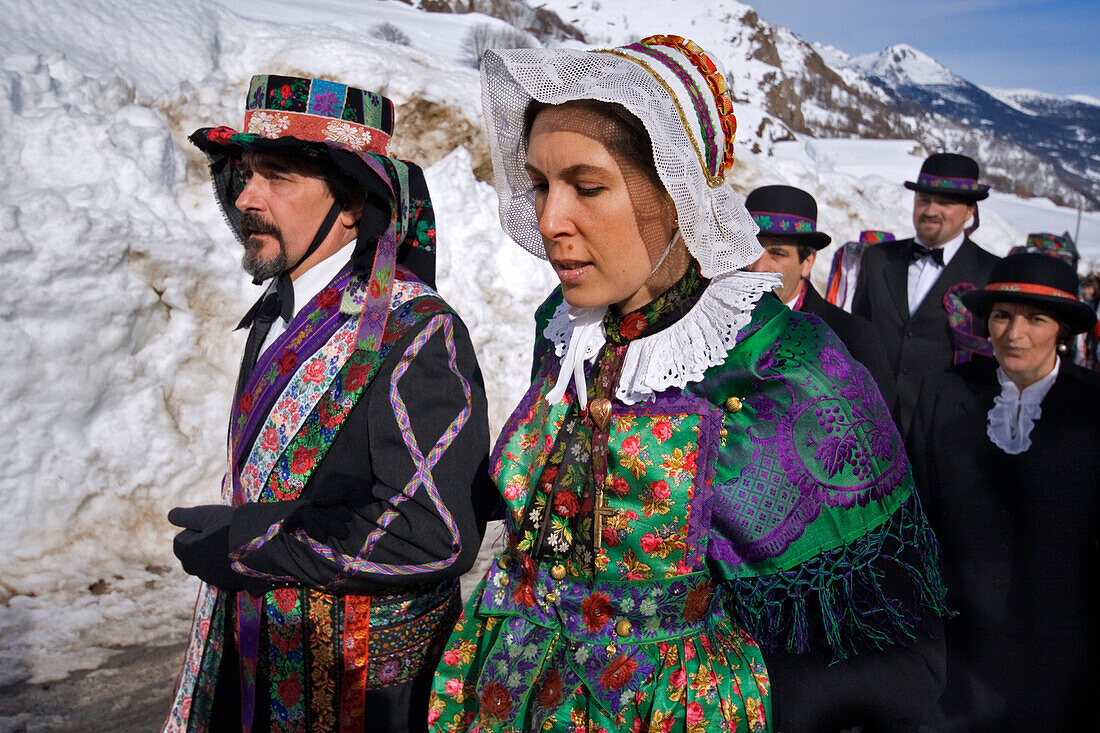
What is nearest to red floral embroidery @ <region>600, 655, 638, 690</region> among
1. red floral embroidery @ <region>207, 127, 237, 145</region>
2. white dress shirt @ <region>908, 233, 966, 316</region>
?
red floral embroidery @ <region>207, 127, 237, 145</region>

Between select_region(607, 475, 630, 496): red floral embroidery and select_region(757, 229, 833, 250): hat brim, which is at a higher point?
select_region(757, 229, 833, 250): hat brim

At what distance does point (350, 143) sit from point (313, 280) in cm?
38

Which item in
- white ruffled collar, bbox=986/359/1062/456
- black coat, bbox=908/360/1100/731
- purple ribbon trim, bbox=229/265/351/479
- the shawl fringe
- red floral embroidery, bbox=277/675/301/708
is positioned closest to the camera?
the shawl fringe

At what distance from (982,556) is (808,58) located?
78.9m

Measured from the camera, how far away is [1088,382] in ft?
9.90

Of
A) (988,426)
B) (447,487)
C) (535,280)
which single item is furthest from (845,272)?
(447,487)

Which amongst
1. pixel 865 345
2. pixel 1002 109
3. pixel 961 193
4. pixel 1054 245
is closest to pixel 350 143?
pixel 865 345

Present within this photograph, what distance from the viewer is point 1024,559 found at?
2.93m

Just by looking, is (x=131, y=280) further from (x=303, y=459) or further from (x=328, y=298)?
(x=303, y=459)

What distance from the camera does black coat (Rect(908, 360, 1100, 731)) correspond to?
9.27ft

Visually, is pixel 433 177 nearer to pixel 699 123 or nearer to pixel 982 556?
pixel 982 556

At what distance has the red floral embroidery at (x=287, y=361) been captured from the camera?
2014 millimetres

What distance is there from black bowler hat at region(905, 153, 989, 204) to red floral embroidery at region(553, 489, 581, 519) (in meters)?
4.89

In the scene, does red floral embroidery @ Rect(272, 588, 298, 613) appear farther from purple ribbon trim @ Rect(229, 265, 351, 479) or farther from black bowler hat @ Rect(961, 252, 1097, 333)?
black bowler hat @ Rect(961, 252, 1097, 333)
